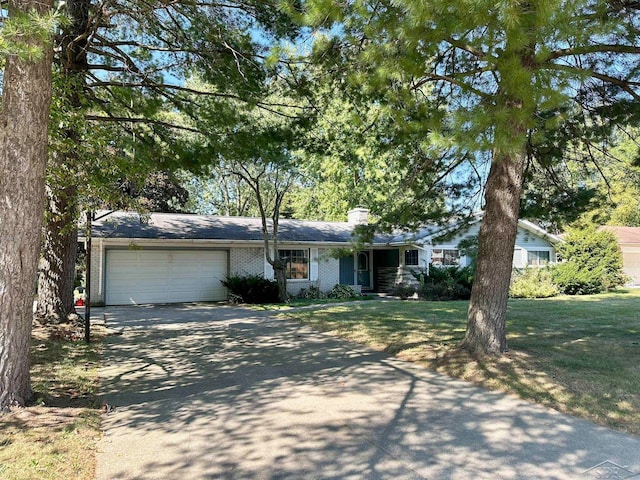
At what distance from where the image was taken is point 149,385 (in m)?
5.98

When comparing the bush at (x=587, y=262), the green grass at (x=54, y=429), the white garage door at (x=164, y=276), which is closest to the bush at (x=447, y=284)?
the bush at (x=587, y=262)

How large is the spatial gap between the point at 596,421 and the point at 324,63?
673 cm

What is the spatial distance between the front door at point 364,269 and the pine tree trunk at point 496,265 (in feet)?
47.9

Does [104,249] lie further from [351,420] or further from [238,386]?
[351,420]

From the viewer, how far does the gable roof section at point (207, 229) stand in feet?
52.1

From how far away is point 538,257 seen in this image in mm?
23078

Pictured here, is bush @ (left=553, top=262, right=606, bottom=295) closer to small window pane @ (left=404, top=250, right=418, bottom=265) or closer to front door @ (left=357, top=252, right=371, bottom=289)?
small window pane @ (left=404, top=250, right=418, bottom=265)

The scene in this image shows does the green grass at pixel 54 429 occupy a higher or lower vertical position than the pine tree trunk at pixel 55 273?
lower

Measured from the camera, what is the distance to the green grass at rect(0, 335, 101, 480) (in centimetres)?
348

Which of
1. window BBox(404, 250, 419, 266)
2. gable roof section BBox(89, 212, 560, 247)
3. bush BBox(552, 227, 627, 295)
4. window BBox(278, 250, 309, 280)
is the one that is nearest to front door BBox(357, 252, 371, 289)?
gable roof section BBox(89, 212, 560, 247)

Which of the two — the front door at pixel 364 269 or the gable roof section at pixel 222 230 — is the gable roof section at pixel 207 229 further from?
the front door at pixel 364 269

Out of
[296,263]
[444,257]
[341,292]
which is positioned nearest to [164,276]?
[296,263]

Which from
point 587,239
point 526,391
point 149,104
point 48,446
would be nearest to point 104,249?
point 149,104

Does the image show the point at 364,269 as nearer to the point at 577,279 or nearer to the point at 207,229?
the point at 207,229
